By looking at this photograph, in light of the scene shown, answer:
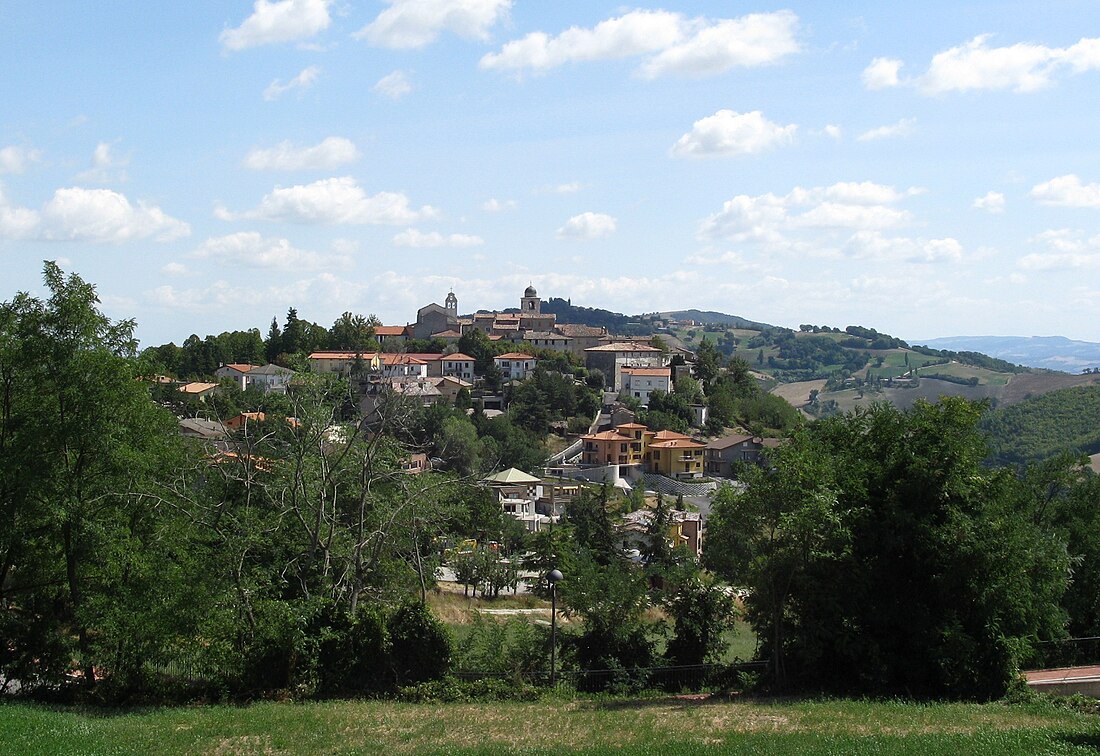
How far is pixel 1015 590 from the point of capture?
1633 cm

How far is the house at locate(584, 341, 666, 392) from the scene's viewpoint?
9344 cm

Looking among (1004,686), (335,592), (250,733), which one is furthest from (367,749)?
(1004,686)

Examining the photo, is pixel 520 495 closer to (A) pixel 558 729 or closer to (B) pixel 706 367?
(B) pixel 706 367

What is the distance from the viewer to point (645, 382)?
9131 centimetres

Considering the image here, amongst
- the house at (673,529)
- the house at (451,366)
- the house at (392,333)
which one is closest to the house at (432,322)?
the house at (392,333)

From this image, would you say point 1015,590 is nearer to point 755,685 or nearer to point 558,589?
point 755,685

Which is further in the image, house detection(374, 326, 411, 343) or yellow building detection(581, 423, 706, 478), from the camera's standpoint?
house detection(374, 326, 411, 343)

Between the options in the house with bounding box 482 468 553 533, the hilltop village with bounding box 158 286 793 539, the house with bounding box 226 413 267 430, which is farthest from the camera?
the hilltop village with bounding box 158 286 793 539

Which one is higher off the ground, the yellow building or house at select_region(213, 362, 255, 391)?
house at select_region(213, 362, 255, 391)

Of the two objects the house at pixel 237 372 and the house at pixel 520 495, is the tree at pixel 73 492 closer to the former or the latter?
the house at pixel 520 495

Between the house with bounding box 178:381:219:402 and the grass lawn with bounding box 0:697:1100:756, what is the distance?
2031 inches

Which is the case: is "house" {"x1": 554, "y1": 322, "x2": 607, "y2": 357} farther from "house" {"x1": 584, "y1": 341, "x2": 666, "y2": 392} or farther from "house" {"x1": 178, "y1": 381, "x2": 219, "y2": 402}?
"house" {"x1": 178, "y1": 381, "x2": 219, "y2": 402}

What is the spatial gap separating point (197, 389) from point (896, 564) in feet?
198

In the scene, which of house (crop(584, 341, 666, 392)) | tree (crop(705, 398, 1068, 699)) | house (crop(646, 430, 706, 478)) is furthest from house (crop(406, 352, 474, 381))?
tree (crop(705, 398, 1068, 699))
